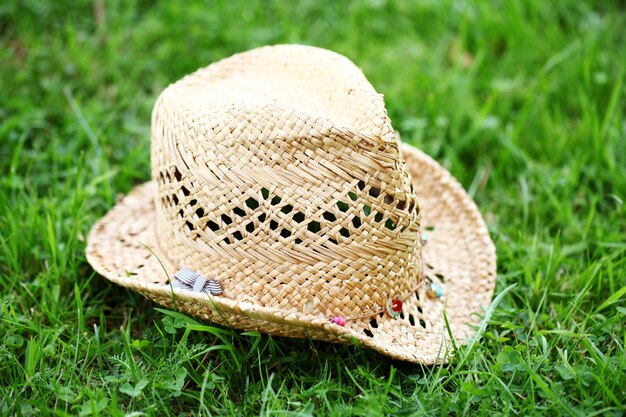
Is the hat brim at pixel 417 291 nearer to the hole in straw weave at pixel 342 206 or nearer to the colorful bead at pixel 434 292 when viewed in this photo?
the colorful bead at pixel 434 292

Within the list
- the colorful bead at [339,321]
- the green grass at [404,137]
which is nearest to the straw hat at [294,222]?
the colorful bead at [339,321]

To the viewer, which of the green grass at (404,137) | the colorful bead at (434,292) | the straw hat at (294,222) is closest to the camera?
the straw hat at (294,222)

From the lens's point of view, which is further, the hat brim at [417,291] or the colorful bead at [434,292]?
the colorful bead at [434,292]

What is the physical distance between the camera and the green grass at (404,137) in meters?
2.11

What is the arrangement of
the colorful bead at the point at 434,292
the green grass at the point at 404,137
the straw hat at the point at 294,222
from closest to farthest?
the straw hat at the point at 294,222 → the green grass at the point at 404,137 → the colorful bead at the point at 434,292

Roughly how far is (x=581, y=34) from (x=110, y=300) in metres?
2.89

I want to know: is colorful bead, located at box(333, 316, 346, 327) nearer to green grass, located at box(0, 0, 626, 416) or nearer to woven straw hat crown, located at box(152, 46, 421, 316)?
woven straw hat crown, located at box(152, 46, 421, 316)

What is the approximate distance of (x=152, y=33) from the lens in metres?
3.77

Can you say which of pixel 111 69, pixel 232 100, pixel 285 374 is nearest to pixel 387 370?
pixel 285 374

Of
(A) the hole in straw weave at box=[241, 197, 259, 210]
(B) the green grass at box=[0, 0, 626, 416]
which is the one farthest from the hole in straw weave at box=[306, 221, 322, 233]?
(B) the green grass at box=[0, 0, 626, 416]

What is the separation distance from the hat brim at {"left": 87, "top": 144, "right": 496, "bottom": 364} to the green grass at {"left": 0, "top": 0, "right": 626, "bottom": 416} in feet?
0.31

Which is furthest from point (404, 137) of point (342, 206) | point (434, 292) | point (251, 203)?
point (251, 203)

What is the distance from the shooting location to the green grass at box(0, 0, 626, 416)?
6.93 feet

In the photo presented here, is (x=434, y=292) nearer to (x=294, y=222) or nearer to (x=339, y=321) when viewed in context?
(x=339, y=321)
